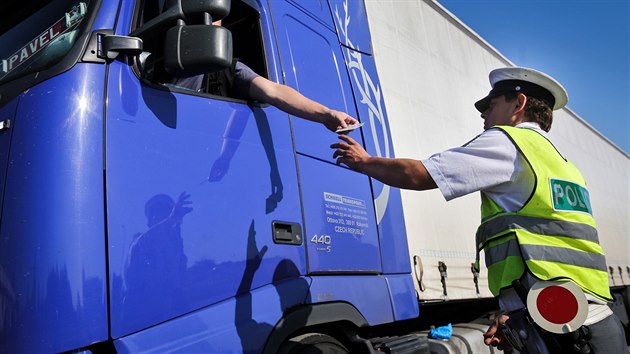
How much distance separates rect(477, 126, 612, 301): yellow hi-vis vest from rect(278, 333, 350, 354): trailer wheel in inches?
33.6

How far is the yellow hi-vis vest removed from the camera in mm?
1903

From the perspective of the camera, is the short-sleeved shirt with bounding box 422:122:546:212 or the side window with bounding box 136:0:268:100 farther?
the side window with bounding box 136:0:268:100

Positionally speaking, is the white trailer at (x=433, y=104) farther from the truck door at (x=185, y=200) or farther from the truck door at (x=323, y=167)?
the truck door at (x=185, y=200)

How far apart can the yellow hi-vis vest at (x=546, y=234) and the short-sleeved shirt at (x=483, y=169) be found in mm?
29

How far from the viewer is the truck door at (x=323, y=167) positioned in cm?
273

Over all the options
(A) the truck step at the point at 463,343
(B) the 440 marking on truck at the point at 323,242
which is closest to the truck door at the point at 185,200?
(B) the 440 marking on truck at the point at 323,242

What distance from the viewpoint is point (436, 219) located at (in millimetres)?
4328

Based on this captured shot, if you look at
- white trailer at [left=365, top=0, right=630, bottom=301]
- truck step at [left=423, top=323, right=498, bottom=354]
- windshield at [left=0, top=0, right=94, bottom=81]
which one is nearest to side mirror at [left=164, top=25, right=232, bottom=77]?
windshield at [left=0, top=0, right=94, bottom=81]

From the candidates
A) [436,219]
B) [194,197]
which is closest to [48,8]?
[194,197]

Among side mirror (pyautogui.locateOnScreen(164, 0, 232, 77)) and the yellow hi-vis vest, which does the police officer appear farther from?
side mirror (pyautogui.locateOnScreen(164, 0, 232, 77))

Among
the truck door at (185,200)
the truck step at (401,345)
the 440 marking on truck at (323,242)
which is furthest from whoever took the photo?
the truck step at (401,345)

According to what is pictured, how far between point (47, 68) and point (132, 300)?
90 cm

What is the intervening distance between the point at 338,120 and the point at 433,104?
2816 millimetres

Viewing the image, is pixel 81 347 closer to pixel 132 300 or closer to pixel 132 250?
pixel 132 300
